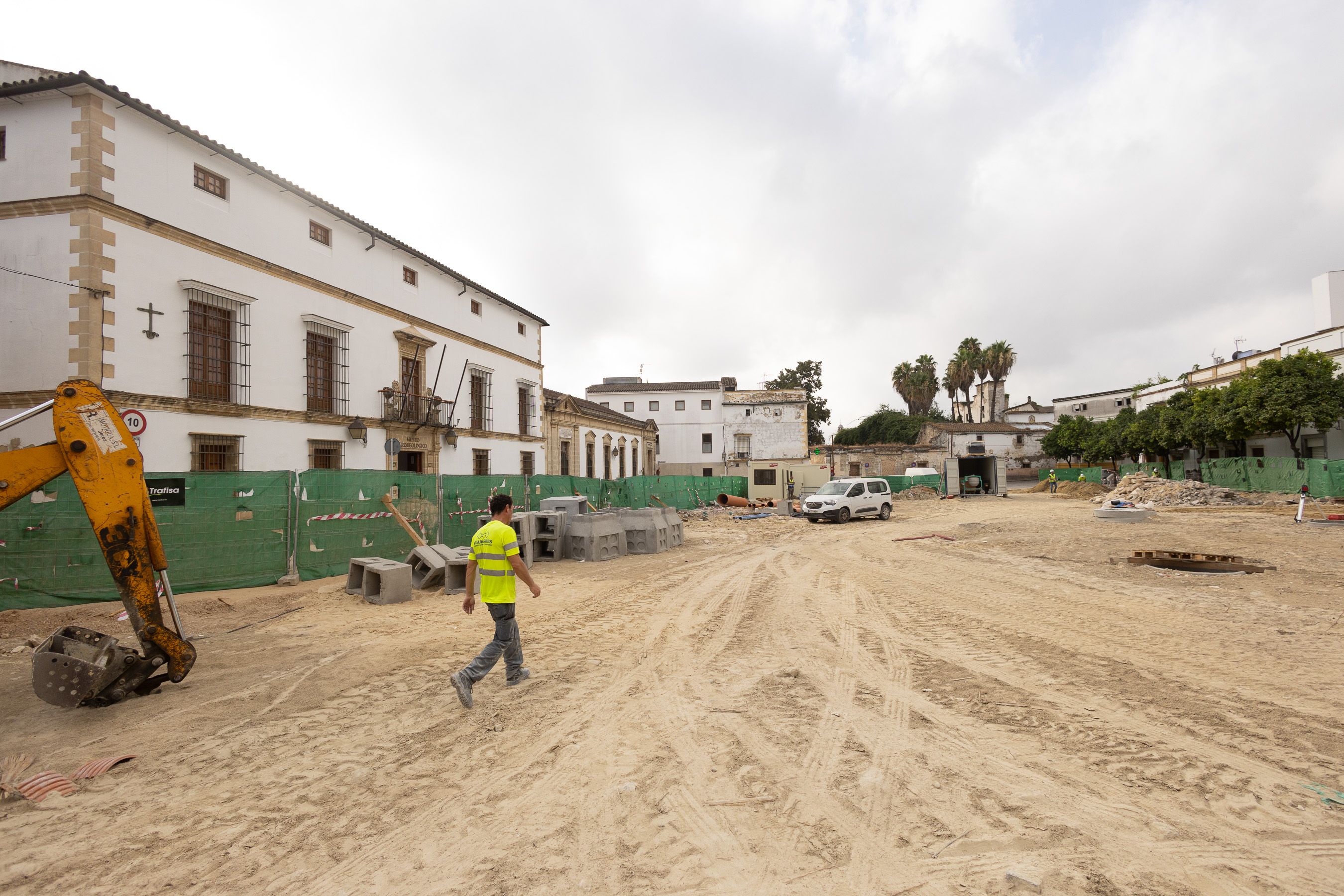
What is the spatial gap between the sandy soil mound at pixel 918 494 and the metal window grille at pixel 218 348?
3424cm

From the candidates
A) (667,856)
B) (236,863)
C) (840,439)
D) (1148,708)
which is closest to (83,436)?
(236,863)

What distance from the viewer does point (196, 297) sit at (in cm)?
1484

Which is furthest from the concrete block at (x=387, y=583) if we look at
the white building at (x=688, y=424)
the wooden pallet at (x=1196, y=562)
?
the white building at (x=688, y=424)

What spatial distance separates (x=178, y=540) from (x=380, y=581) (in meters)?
3.43

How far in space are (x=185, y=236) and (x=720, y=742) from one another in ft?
55.3

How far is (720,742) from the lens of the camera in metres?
4.54

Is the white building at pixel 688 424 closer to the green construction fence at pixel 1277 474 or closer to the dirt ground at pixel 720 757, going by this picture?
the green construction fence at pixel 1277 474

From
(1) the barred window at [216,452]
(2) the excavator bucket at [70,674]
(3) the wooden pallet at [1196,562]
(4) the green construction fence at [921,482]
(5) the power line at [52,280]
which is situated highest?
(5) the power line at [52,280]

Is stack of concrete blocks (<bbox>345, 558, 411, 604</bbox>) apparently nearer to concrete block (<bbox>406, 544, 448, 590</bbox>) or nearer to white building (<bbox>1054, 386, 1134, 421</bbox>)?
concrete block (<bbox>406, 544, 448, 590</bbox>)

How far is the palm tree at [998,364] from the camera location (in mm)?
64688

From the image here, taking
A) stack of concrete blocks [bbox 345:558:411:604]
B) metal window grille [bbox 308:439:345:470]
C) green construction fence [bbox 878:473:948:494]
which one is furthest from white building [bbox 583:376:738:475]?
stack of concrete blocks [bbox 345:558:411:604]

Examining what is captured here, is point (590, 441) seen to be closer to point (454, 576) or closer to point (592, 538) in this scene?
point (592, 538)

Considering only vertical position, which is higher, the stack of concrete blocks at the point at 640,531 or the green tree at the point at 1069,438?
the green tree at the point at 1069,438

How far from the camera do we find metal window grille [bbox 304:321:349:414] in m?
18.2
